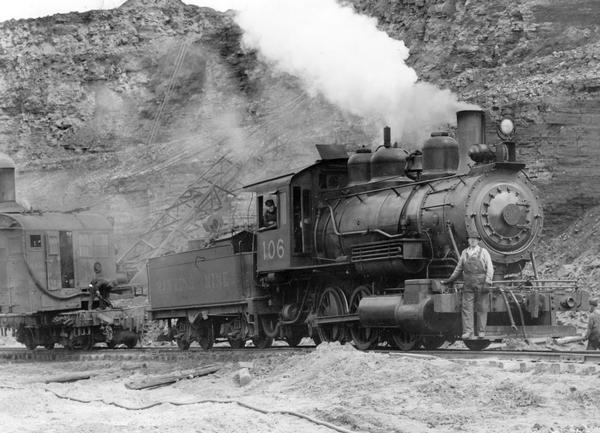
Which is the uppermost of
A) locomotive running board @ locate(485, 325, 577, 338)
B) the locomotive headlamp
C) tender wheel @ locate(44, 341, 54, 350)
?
the locomotive headlamp

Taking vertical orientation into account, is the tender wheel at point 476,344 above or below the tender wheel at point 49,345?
above

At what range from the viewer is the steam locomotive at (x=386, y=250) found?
13188mm

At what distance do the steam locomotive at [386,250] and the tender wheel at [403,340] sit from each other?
16 mm

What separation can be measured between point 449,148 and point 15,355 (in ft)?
37.6

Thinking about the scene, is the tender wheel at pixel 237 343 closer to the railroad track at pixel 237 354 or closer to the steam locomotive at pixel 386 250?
the steam locomotive at pixel 386 250

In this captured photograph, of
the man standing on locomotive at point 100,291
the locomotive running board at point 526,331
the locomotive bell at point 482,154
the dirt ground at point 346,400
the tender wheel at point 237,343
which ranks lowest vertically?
the tender wheel at point 237,343

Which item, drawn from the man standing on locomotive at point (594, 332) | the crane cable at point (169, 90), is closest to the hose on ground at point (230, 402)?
the man standing on locomotive at point (594, 332)

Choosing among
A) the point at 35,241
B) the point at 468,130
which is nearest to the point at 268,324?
the point at 468,130

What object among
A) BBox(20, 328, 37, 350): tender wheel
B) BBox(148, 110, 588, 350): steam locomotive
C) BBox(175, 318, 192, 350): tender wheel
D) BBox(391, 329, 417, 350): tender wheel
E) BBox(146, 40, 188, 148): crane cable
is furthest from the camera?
BBox(146, 40, 188, 148): crane cable

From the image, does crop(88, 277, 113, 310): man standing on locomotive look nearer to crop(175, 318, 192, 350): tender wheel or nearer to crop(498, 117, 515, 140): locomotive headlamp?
crop(175, 318, 192, 350): tender wheel

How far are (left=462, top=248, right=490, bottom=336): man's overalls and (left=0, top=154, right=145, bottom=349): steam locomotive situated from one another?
9899 millimetres

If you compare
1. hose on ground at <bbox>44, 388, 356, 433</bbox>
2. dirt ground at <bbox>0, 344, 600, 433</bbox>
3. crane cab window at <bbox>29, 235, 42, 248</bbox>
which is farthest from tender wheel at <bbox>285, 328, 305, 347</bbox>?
crane cab window at <bbox>29, 235, 42, 248</bbox>

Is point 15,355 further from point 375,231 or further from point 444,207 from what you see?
point 444,207

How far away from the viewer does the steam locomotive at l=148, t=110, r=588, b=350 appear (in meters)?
13.2
